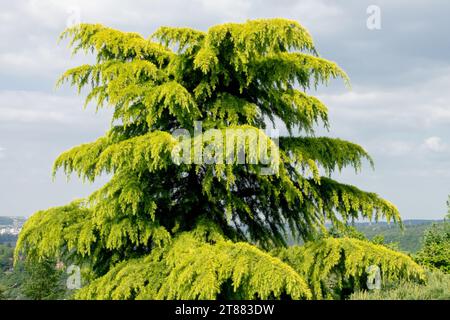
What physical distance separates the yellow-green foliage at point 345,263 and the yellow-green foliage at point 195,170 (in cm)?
8

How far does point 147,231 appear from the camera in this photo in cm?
884

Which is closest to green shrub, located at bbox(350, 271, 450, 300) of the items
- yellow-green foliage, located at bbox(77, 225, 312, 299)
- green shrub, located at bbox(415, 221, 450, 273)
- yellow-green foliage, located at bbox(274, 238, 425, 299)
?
yellow-green foliage, located at bbox(274, 238, 425, 299)

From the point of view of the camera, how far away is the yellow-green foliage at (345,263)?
27.6 feet

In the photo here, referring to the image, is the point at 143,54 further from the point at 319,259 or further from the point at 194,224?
the point at 319,259

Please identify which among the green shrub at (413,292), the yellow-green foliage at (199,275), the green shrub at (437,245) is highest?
the yellow-green foliage at (199,275)

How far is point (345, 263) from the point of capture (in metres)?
8.44

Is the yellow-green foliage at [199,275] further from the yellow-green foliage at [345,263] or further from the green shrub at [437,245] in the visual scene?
the green shrub at [437,245]

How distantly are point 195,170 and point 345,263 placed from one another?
3.26m

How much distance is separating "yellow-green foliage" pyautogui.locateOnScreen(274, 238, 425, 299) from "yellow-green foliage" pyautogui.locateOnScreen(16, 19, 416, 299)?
8 centimetres

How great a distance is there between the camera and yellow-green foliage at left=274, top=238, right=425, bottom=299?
27.6ft

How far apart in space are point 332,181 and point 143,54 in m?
4.84

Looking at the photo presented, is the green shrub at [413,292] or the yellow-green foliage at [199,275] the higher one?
the yellow-green foliage at [199,275]

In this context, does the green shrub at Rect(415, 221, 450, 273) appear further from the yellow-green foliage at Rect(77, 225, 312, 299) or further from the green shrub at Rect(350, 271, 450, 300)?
the yellow-green foliage at Rect(77, 225, 312, 299)

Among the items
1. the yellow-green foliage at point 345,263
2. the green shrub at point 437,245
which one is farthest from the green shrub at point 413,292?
the green shrub at point 437,245
